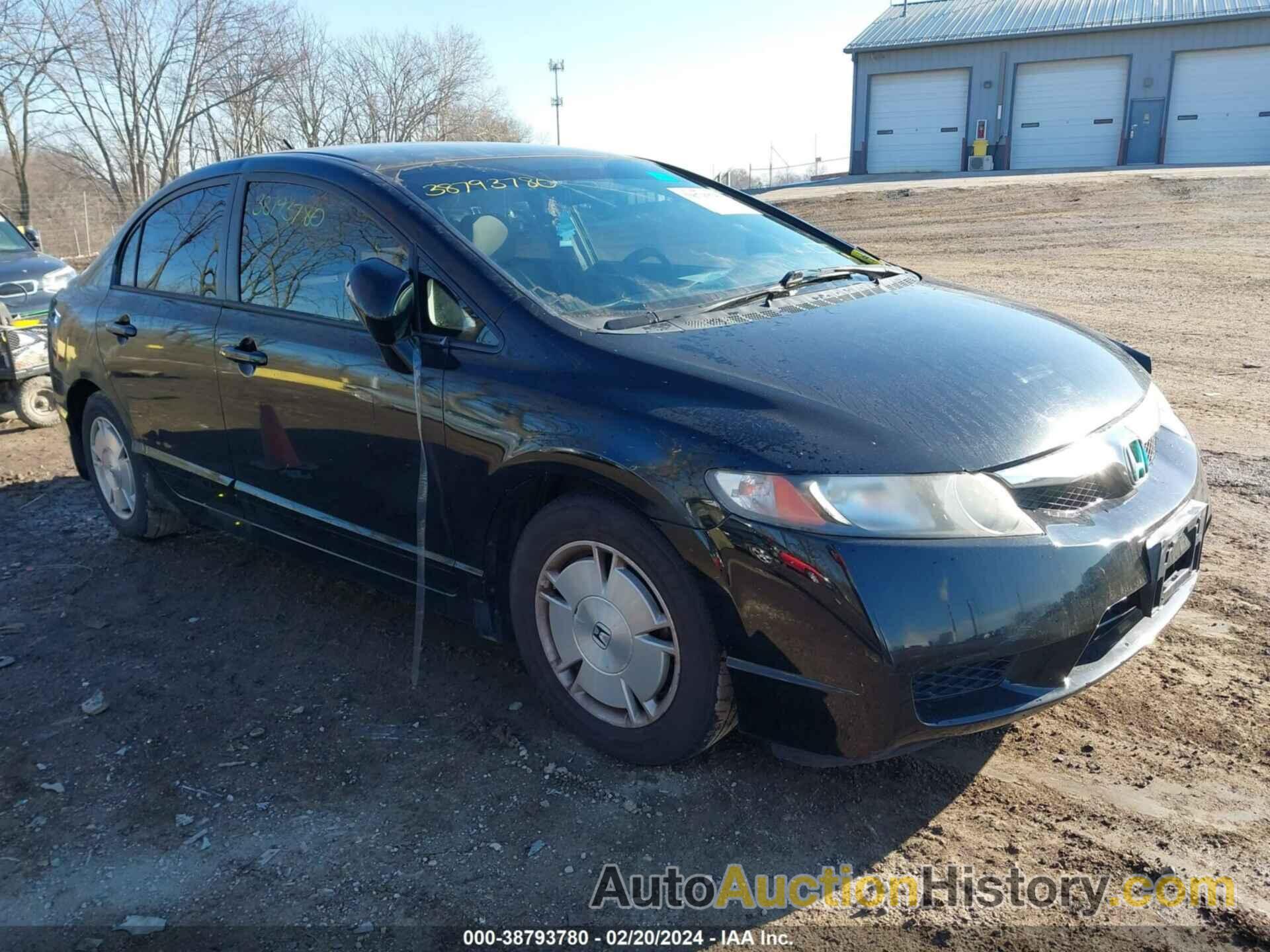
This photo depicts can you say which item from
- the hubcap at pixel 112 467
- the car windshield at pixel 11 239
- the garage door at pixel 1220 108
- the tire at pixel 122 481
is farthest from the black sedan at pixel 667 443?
the garage door at pixel 1220 108

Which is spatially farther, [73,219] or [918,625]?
[73,219]

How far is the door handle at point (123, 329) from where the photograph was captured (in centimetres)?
436

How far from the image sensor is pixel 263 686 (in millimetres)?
3564

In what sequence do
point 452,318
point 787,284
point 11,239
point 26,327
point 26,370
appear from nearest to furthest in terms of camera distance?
point 452,318 → point 787,284 → point 26,370 → point 26,327 → point 11,239

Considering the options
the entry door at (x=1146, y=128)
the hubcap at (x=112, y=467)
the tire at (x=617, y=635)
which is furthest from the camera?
the entry door at (x=1146, y=128)

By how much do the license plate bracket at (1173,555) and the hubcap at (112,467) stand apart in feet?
13.9

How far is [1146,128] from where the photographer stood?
3222cm

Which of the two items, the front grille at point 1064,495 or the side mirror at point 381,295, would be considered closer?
the front grille at point 1064,495

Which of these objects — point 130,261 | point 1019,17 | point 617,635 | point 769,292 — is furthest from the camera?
point 1019,17

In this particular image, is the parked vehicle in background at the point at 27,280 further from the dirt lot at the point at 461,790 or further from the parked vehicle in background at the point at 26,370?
the dirt lot at the point at 461,790

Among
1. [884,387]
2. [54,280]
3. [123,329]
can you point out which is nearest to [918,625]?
[884,387]

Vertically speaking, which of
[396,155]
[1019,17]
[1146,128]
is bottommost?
[396,155]

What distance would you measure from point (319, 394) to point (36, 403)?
5.43 meters

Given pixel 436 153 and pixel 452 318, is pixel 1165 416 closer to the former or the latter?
pixel 452 318
